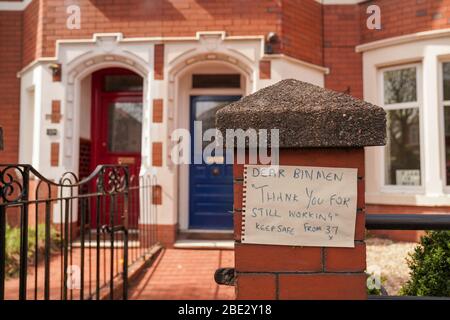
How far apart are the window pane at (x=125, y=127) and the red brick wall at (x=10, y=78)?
1765 mm

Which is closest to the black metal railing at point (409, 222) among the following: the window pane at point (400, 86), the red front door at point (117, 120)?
the window pane at point (400, 86)

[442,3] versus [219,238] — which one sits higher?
[442,3]

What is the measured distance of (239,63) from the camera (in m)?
6.55

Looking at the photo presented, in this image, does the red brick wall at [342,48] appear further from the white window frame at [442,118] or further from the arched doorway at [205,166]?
the arched doorway at [205,166]

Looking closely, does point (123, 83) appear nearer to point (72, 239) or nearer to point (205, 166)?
point (205, 166)

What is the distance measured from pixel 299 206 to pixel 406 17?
20.8 feet

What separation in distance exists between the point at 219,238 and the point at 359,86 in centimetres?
359

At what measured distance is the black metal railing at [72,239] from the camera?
273 centimetres

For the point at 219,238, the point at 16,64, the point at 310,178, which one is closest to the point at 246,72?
the point at 219,238

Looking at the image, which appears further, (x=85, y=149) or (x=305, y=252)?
(x=85, y=149)

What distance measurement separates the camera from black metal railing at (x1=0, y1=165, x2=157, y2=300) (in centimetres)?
273
